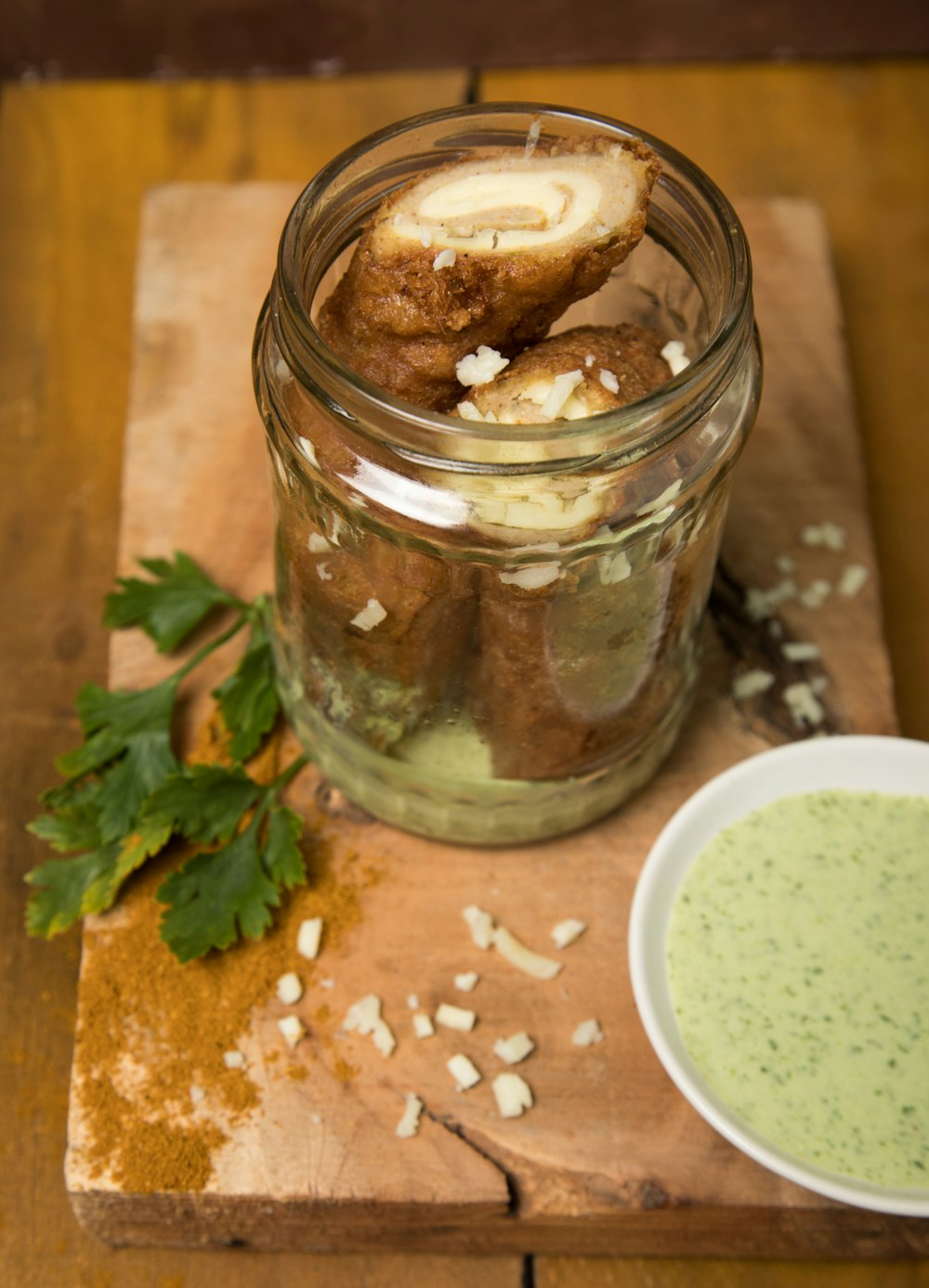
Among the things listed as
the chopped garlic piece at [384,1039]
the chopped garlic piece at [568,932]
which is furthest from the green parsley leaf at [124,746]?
the chopped garlic piece at [568,932]

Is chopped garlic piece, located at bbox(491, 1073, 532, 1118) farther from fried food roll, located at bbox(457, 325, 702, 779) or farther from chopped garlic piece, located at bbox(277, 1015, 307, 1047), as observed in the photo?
fried food roll, located at bbox(457, 325, 702, 779)

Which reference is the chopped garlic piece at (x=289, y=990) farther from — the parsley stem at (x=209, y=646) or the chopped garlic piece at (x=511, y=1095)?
the parsley stem at (x=209, y=646)

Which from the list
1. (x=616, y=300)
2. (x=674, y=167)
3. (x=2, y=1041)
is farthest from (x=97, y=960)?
(x=674, y=167)

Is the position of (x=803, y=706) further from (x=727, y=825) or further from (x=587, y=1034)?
(x=587, y=1034)

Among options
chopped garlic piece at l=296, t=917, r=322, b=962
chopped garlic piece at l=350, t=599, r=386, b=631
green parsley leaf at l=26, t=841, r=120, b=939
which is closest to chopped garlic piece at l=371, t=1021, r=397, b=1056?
chopped garlic piece at l=296, t=917, r=322, b=962

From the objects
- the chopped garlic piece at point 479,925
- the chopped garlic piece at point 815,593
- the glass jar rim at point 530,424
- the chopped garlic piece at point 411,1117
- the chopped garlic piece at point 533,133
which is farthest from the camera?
the chopped garlic piece at point 815,593

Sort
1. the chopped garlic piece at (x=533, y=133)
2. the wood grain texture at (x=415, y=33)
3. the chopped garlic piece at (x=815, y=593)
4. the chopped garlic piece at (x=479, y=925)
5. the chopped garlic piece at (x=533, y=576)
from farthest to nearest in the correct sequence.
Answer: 1. the wood grain texture at (x=415, y=33)
2. the chopped garlic piece at (x=815, y=593)
3. the chopped garlic piece at (x=479, y=925)
4. the chopped garlic piece at (x=533, y=133)
5. the chopped garlic piece at (x=533, y=576)
